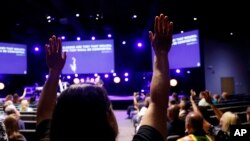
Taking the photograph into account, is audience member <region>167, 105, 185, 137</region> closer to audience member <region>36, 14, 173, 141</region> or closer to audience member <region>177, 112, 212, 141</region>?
audience member <region>177, 112, 212, 141</region>

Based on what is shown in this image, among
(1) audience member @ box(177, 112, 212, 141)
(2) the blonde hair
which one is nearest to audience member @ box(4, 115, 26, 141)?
(1) audience member @ box(177, 112, 212, 141)

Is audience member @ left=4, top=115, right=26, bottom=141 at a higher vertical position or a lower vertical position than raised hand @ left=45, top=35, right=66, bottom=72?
lower

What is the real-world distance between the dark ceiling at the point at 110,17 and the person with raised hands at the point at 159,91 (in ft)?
47.8

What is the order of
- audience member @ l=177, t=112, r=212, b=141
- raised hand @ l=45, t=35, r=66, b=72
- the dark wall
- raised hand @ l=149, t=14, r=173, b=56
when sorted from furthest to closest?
the dark wall, audience member @ l=177, t=112, r=212, b=141, raised hand @ l=45, t=35, r=66, b=72, raised hand @ l=149, t=14, r=173, b=56

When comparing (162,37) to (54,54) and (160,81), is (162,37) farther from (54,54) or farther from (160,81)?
(54,54)

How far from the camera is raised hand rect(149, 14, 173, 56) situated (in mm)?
1336

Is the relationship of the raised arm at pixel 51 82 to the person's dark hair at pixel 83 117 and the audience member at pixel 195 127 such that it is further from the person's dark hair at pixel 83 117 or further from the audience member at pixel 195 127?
the audience member at pixel 195 127

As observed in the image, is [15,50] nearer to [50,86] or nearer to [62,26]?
[62,26]

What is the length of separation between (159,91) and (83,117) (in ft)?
1.06

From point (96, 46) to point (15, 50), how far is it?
176 inches

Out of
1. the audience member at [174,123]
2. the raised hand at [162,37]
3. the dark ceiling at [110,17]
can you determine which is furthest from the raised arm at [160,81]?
the dark ceiling at [110,17]

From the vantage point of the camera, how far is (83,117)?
1.01 metres

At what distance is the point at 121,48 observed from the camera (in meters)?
22.3

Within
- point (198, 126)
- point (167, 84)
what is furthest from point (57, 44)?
point (198, 126)
